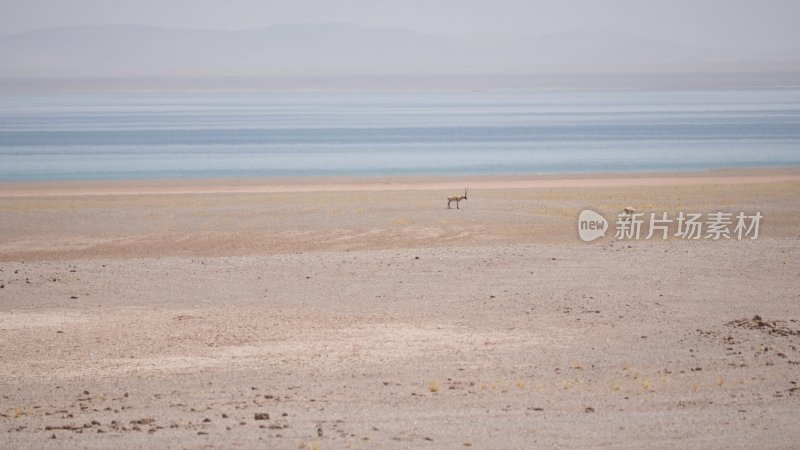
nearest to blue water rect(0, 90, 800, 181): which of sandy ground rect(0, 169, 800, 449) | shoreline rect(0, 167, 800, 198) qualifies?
shoreline rect(0, 167, 800, 198)

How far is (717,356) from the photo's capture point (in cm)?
1327

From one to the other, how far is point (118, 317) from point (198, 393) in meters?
5.04

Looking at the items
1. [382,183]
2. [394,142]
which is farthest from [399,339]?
[394,142]

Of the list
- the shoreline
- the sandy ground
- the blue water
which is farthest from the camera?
the blue water

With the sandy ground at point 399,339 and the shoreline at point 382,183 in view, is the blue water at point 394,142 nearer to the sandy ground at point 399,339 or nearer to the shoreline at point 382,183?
the shoreline at point 382,183

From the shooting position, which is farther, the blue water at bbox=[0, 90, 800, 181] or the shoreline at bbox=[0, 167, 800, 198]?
the blue water at bbox=[0, 90, 800, 181]

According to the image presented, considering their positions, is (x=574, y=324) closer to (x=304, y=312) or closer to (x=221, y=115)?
(x=304, y=312)

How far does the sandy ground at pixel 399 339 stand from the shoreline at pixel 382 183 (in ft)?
42.2

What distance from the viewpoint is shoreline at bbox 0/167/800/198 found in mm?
40812

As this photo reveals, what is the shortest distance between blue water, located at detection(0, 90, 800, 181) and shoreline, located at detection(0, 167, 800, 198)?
2684mm

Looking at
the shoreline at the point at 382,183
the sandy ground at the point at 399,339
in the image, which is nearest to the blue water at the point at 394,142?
the shoreline at the point at 382,183

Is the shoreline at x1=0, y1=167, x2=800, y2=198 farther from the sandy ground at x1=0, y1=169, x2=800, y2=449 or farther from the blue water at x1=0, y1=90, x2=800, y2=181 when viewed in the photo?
the sandy ground at x1=0, y1=169, x2=800, y2=449

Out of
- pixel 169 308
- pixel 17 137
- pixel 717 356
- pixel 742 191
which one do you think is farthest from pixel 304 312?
pixel 17 137

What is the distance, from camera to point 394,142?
71.2 meters
